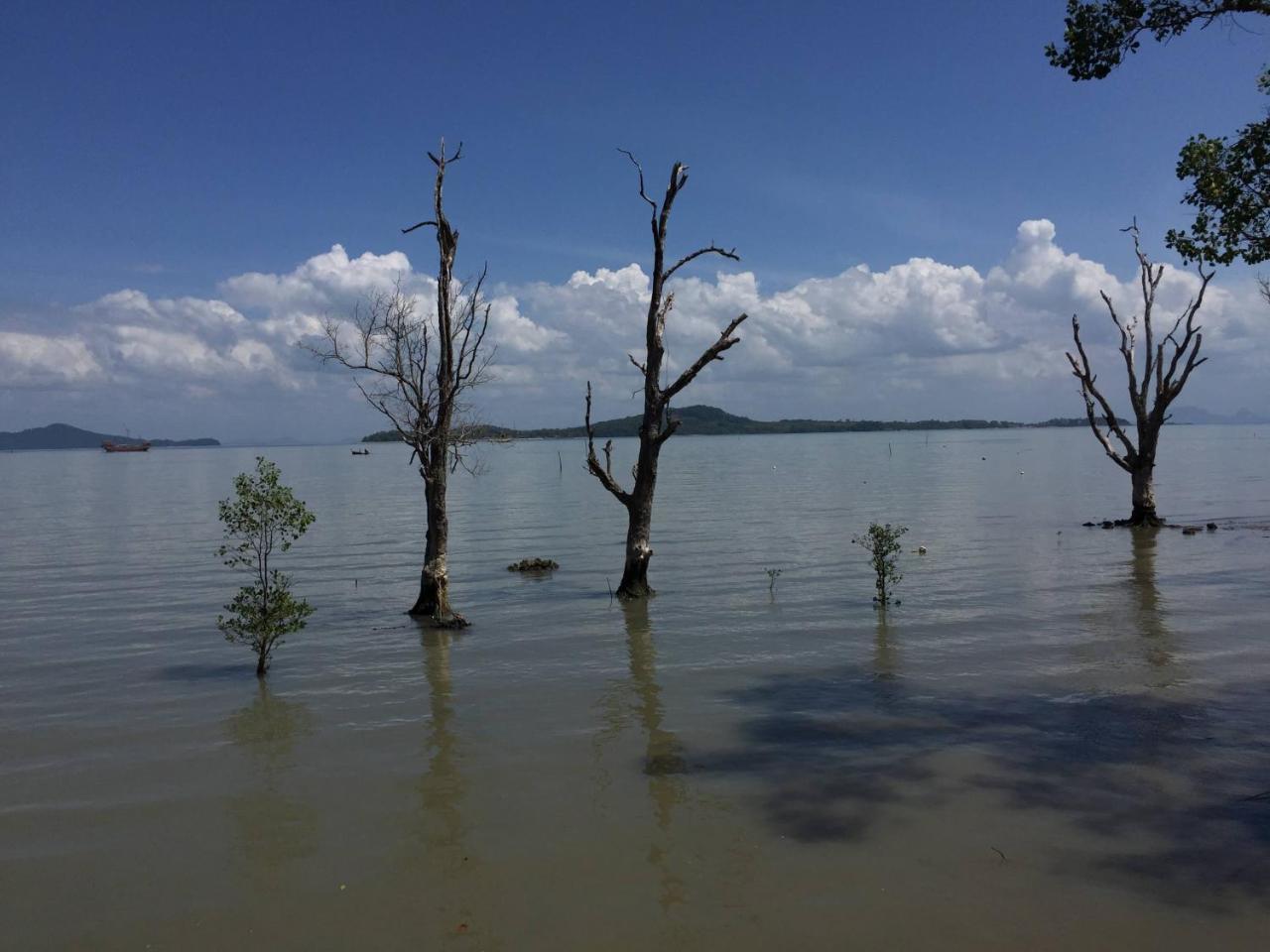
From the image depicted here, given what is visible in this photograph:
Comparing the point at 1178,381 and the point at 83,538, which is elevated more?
the point at 1178,381

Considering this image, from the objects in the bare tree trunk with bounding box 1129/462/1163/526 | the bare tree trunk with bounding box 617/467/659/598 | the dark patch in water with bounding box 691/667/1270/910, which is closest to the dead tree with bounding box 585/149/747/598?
the bare tree trunk with bounding box 617/467/659/598

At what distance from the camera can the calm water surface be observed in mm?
7156

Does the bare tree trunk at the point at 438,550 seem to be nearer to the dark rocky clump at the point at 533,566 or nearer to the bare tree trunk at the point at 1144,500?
the dark rocky clump at the point at 533,566

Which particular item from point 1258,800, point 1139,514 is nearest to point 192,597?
point 1258,800

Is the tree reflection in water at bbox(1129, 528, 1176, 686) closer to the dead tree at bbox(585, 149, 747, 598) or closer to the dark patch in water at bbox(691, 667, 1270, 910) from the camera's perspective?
the dark patch in water at bbox(691, 667, 1270, 910)

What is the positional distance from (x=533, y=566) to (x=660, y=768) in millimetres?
16955

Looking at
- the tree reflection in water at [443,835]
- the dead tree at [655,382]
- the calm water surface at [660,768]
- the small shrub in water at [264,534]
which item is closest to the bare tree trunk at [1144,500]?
the calm water surface at [660,768]

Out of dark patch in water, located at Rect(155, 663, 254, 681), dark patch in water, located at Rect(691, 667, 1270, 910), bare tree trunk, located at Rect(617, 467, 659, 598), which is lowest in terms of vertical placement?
dark patch in water, located at Rect(155, 663, 254, 681)

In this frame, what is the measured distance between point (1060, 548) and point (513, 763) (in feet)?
77.9

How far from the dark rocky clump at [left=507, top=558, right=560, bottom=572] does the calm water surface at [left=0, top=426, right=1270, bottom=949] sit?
9.89ft

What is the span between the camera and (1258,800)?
8828 millimetres

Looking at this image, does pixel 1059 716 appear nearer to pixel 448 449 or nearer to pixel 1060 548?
pixel 448 449

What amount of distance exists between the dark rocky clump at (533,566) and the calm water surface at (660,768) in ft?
9.89

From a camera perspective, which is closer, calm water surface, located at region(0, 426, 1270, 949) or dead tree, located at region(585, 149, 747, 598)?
calm water surface, located at region(0, 426, 1270, 949)
